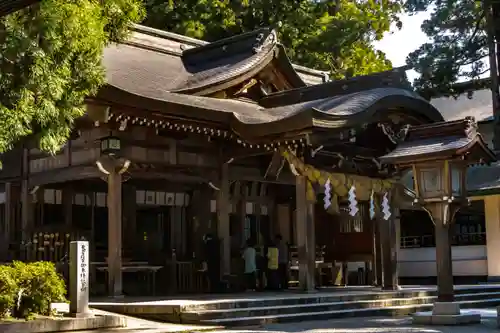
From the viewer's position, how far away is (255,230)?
2172cm

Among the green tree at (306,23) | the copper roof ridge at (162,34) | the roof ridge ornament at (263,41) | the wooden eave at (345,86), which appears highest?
the green tree at (306,23)

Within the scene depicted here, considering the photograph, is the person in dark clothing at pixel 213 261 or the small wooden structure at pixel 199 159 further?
the person in dark clothing at pixel 213 261

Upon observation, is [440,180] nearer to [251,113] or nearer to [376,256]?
[251,113]

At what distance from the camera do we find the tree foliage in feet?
97.0

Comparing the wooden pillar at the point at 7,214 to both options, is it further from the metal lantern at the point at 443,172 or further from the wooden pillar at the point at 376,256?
the wooden pillar at the point at 376,256

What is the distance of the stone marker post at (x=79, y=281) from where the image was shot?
11.5m

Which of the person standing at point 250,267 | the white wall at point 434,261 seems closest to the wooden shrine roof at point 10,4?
the person standing at point 250,267

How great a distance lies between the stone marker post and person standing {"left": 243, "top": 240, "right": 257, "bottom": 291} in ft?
25.3

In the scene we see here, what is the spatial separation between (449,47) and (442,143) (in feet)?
59.4

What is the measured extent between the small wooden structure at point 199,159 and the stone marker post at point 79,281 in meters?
3.14

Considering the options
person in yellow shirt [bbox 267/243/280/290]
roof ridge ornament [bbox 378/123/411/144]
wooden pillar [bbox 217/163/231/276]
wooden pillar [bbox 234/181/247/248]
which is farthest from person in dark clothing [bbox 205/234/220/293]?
roof ridge ornament [bbox 378/123/411/144]

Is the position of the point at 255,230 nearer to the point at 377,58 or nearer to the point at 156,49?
the point at 156,49

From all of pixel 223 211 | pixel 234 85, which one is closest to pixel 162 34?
pixel 234 85

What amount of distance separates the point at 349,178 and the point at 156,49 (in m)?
6.97
